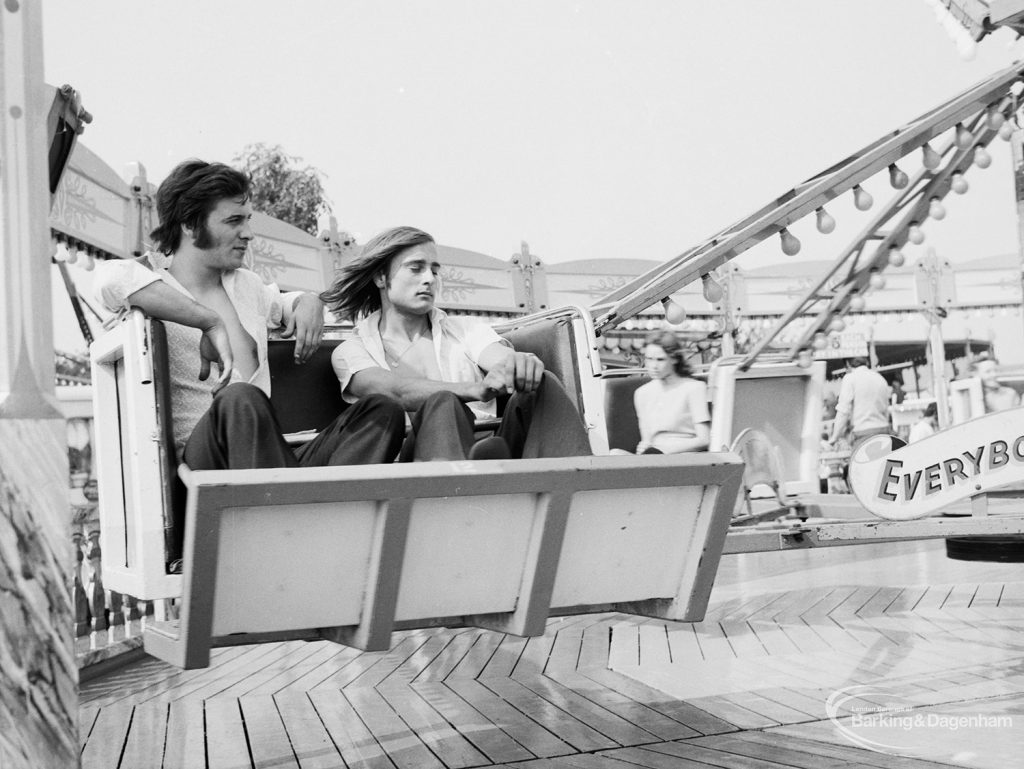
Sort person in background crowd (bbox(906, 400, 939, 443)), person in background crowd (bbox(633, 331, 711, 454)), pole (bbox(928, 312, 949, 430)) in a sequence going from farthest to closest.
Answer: pole (bbox(928, 312, 949, 430)) → person in background crowd (bbox(906, 400, 939, 443)) → person in background crowd (bbox(633, 331, 711, 454))

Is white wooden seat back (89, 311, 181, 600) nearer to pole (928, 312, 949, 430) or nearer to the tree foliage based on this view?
pole (928, 312, 949, 430)

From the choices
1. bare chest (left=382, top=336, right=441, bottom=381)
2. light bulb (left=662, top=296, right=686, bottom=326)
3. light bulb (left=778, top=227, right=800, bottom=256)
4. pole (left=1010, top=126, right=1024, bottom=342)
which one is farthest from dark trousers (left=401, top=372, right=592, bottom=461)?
pole (left=1010, top=126, right=1024, bottom=342)

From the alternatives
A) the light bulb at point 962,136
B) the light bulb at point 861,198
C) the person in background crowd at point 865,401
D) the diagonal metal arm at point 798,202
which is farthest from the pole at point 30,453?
the person in background crowd at point 865,401

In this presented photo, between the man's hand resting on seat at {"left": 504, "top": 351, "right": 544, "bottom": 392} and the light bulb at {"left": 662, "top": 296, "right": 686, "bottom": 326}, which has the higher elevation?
the light bulb at {"left": 662, "top": 296, "right": 686, "bottom": 326}

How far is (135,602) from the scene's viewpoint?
5.40 metres

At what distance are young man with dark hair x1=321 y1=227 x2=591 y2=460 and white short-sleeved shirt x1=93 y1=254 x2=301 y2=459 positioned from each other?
18cm

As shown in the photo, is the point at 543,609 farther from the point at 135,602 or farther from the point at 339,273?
the point at 135,602

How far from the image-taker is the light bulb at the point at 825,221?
4586 mm

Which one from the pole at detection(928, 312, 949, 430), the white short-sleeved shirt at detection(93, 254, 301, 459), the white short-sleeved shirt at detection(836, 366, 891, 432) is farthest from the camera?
the pole at detection(928, 312, 949, 430)

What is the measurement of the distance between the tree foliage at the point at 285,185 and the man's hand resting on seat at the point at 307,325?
15591mm

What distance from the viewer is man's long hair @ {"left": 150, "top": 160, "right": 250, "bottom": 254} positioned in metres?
2.63

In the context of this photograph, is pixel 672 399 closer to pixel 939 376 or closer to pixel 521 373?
pixel 521 373

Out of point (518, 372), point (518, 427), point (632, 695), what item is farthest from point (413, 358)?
point (632, 695)

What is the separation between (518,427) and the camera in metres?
2.57
